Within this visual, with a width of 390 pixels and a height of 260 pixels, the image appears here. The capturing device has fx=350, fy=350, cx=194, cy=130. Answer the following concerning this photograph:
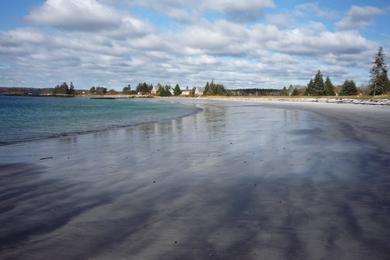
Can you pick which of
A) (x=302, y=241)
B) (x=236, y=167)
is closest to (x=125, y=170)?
(x=236, y=167)

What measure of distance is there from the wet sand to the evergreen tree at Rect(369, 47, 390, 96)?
83.8 m

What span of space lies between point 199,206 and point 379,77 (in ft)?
303

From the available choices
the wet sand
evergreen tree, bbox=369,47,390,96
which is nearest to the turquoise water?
the wet sand

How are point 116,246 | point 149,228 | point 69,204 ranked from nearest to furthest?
point 116,246 → point 149,228 → point 69,204

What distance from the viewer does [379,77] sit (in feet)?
280

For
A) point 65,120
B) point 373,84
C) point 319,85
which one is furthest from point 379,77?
point 65,120

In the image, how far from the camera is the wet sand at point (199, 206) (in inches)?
171

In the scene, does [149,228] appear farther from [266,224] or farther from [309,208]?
[309,208]

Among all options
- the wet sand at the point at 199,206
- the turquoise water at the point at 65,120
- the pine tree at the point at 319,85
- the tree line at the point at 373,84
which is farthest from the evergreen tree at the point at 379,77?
the wet sand at the point at 199,206

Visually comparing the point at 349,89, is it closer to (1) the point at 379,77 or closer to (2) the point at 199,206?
(1) the point at 379,77

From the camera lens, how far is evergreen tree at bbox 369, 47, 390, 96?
3349 inches

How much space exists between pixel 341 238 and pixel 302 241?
54cm

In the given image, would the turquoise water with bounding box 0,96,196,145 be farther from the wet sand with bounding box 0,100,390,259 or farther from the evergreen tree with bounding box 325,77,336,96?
the evergreen tree with bounding box 325,77,336,96

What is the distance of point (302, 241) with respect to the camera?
448 centimetres
